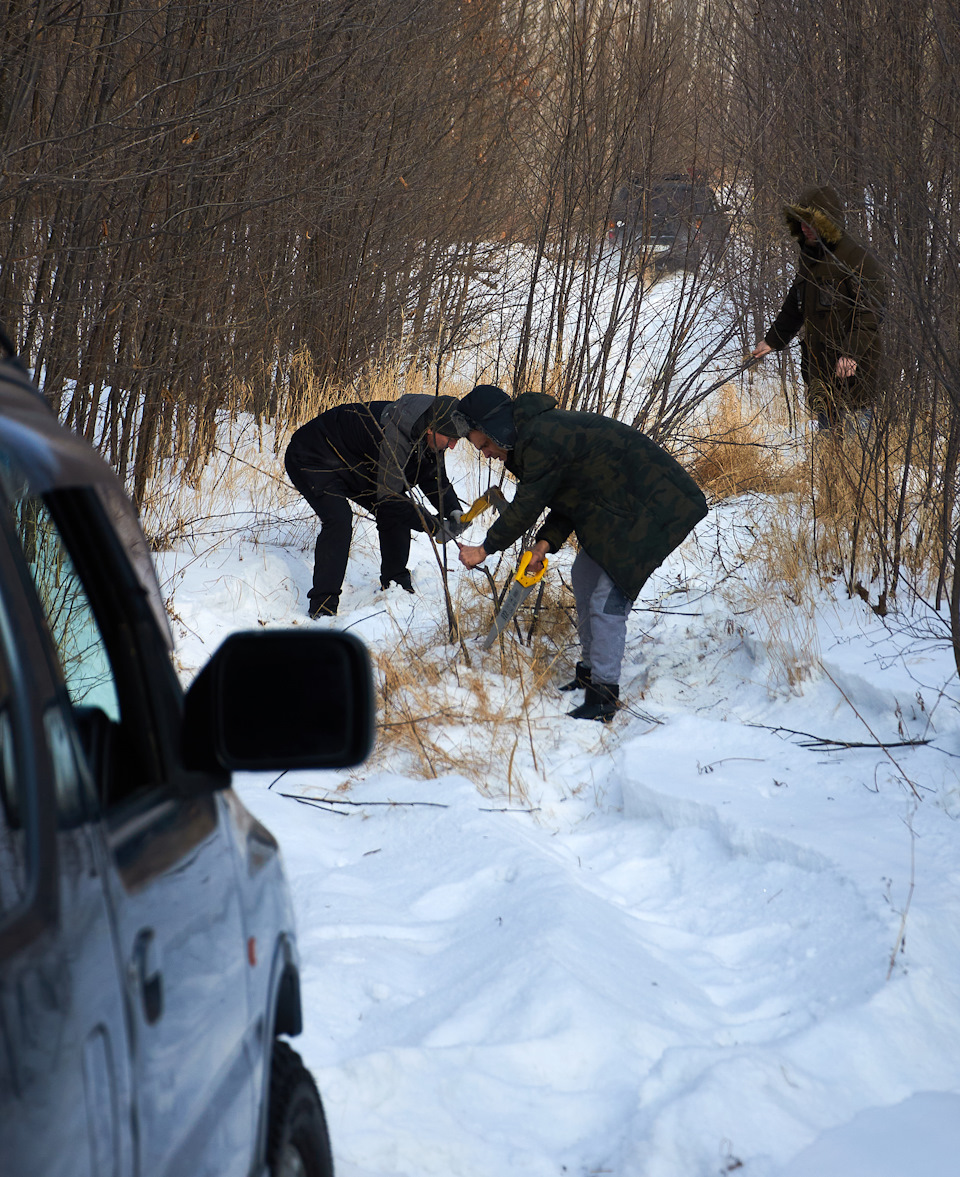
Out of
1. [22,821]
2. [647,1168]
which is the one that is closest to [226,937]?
[22,821]

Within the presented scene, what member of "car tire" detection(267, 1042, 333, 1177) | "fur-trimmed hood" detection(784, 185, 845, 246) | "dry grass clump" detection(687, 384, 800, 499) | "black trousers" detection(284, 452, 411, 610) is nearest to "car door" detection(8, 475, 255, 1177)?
"car tire" detection(267, 1042, 333, 1177)

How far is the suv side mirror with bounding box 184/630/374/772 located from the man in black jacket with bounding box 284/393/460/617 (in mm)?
4921

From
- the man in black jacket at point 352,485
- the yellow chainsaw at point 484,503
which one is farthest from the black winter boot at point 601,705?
the man in black jacket at point 352,485

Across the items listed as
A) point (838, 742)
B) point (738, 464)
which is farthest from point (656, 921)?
point (738, 464)

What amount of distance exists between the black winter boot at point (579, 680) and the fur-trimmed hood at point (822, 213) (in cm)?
265

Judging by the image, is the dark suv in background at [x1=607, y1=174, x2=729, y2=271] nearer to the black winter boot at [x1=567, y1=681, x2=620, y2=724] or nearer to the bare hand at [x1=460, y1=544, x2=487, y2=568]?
the bare hand at [x1=460, y1=544, x2=487, y2=568]

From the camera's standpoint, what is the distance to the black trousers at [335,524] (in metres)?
6.54

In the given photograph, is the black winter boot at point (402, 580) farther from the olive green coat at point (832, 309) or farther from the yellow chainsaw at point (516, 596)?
the olive green coat at point (832, 309)

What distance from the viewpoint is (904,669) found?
4.84m

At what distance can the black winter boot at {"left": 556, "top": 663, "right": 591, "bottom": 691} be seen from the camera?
5.49 metres

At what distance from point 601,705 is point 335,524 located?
215 centimetres

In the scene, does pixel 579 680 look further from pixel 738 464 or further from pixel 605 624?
pixel 738 464

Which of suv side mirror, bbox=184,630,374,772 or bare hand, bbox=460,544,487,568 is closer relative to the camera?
suv side mirror, bbox=184,630,374,772

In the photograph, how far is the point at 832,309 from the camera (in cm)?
602
